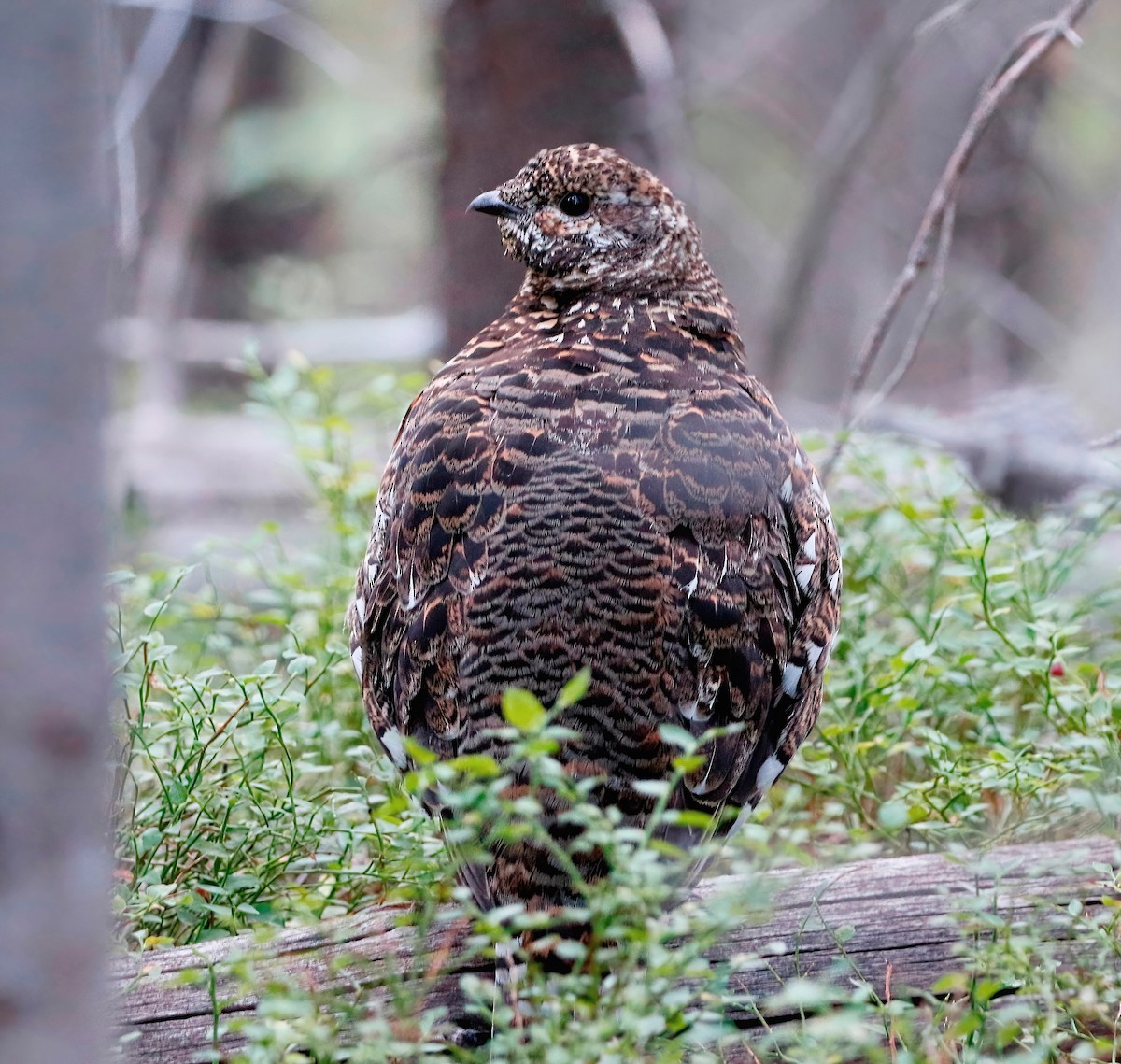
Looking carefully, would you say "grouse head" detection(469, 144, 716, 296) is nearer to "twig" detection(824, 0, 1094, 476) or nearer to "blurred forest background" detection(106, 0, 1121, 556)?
"twig" detection(824, 0, 1094, 476)

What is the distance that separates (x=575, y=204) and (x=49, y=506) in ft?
8.32

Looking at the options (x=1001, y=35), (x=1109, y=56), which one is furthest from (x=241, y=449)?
(x=1109, y=56)

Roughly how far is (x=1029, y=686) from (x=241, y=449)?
6.85 metres

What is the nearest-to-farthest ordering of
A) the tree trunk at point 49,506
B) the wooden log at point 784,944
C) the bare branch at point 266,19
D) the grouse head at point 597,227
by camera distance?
the tree trunk at point 49,506, the wooden log at point 784,944, the grouse head at point 597,227, the bare branch at point 266,19

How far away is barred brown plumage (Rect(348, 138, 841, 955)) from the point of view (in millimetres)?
2918

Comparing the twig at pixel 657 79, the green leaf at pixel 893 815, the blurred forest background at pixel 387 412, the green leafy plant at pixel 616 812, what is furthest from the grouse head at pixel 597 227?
the twig at pixel 657 79

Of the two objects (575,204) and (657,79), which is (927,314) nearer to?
(575,204)

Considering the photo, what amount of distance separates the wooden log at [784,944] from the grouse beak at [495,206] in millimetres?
2041

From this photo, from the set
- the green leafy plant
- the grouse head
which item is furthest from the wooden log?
the grouse head

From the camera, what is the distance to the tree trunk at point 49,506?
4.79ft

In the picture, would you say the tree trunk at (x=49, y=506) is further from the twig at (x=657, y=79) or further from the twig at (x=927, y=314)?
the twig at (x=657, y=79)

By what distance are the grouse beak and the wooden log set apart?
2041 millimetres

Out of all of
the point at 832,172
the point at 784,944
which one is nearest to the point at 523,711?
the point at 784,944

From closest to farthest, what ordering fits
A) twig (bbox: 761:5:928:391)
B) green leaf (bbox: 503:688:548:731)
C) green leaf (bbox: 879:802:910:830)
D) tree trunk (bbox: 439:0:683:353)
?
green leaf (bbox: 503:688:548:731), green leaf (bbox: 879:802:910:830), tree trunk (bbox: 439:0:683:353), twig (bbox: 761:5:928:391)
